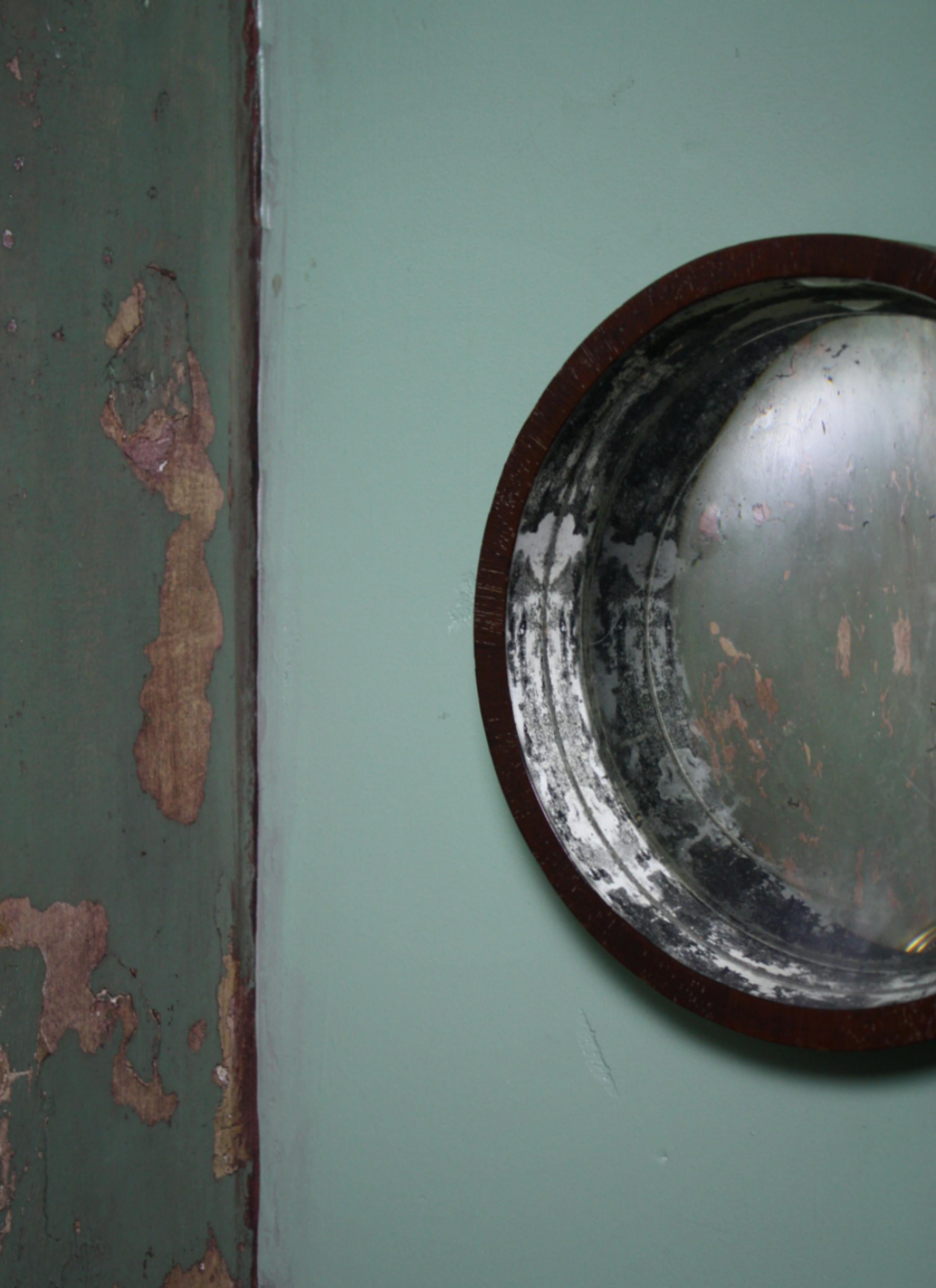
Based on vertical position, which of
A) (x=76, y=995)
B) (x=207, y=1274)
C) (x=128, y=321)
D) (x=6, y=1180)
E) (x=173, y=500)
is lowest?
(x=207, y=1274)

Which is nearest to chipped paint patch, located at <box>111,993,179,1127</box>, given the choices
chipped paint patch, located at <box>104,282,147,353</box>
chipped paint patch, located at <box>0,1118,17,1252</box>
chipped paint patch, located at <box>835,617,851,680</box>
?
chipped paint patch, located at <box>0,1118,17,1252</box>

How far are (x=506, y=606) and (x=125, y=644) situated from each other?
461mm

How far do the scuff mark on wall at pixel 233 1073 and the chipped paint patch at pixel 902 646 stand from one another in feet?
2.96

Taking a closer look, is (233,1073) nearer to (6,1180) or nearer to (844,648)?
(6,1180)

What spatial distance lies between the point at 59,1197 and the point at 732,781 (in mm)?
849

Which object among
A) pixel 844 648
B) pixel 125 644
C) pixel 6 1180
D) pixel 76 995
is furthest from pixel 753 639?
pixel 6 1180

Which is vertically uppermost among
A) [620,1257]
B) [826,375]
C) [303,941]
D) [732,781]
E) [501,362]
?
[501,362]

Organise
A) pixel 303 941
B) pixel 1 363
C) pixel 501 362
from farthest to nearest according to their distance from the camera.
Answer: pixel 303 941
pixel 501 362
pixel 1 363

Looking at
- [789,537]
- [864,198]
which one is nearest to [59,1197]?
[789,537]

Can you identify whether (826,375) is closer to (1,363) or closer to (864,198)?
(864,198)

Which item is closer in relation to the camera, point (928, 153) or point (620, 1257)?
point (928, 153)


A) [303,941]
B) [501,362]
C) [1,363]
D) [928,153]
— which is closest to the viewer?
[928,153]

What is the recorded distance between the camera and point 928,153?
93cm

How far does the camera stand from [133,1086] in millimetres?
1200
